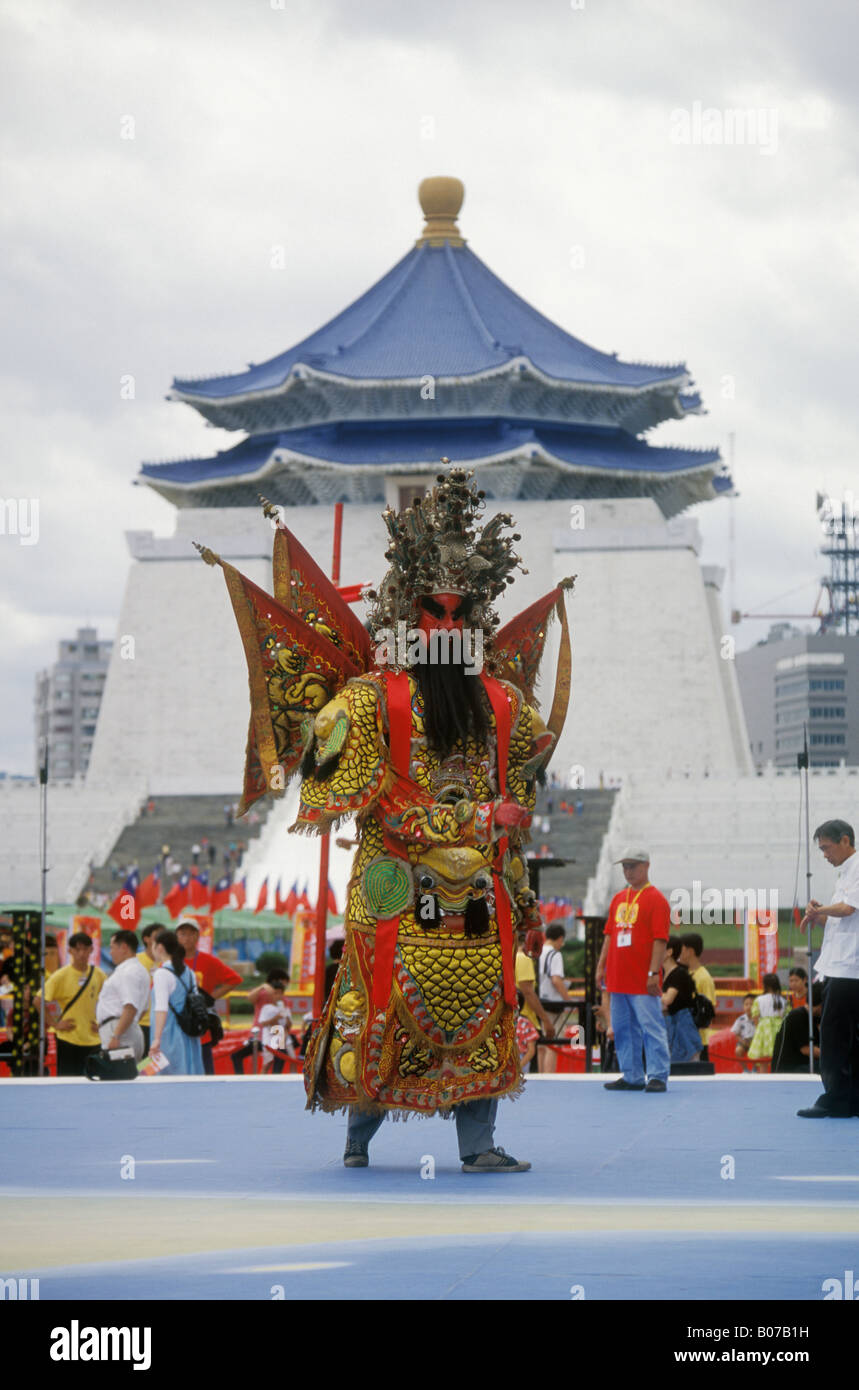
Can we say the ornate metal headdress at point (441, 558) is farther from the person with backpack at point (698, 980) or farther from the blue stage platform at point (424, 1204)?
the person with backpack at point (698, 980)

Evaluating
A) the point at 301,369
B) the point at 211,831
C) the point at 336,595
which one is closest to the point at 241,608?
the point at 336,595

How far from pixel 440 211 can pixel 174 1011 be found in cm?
4080

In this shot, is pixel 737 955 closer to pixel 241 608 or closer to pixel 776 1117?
pixel 776 1117

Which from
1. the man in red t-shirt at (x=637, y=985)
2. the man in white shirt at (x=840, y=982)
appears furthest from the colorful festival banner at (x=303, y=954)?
the man in white shirt at (x=840, y=982)

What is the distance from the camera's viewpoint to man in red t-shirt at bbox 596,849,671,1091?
30.3ft

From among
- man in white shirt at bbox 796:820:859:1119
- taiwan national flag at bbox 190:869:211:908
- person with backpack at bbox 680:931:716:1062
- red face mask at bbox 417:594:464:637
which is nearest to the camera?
red face mask at bbox 417:594:464:637

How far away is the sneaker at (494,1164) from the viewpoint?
6137 mm

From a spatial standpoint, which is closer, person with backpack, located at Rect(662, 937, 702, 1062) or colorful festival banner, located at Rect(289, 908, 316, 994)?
person with backpack, located at Rect(662, 937, 702, 1062)

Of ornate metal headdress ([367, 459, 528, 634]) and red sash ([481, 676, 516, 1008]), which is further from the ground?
ornate metal headdress ([367, 459, 528, 634])

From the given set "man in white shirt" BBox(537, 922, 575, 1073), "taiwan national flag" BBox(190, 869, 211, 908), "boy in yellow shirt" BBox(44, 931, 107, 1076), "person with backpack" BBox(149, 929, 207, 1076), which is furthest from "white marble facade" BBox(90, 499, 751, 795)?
"person with backpack" BBox(149, 929, 207, 1076)

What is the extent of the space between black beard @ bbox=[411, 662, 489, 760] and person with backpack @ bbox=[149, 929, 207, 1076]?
3916mm

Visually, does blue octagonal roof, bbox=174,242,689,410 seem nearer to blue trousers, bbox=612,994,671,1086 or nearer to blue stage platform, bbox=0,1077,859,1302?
blue trousers, bbox=612,994,671,1086

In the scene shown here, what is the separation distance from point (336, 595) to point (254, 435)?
41.9 meters

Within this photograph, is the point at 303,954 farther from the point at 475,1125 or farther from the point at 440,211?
the point at 440,211
